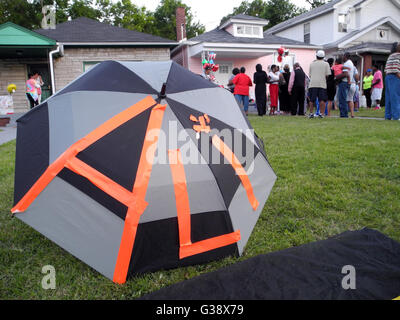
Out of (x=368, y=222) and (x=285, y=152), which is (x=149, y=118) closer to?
(x=368, y=222)

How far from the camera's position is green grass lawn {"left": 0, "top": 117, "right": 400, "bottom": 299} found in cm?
199

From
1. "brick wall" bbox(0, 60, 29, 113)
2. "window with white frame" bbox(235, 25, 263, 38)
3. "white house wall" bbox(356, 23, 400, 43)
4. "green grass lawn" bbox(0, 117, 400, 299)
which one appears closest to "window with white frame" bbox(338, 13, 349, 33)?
"white house wall" bbox(356, 23, 400, 43)

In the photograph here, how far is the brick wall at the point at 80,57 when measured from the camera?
15.0 metres

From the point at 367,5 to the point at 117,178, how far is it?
25.7 metres

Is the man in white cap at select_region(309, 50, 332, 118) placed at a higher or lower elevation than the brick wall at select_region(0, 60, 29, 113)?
lower

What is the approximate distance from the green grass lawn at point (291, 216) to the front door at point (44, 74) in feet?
37.7

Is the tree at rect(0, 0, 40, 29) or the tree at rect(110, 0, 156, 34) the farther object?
the tree at rect(110, 0, 156, 34)

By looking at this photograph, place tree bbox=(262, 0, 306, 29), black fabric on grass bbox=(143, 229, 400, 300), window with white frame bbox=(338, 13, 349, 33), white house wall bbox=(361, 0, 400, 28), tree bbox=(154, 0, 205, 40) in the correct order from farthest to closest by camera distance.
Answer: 1. tree bbox=(154, 0, 205, 40)
2. tree bbox=(262, 0, 306, 29)
3. white house wall bbox=(361, 0, 400, 28)
4. window with white frame bbox=(338, 13, 349, 33)
5. black fabric on grass bbox=(143, 229, 400, 300)

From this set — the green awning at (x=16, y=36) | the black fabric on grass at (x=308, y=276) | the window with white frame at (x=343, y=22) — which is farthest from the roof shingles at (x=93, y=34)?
the black fabric on grass at (x=308, y=276)

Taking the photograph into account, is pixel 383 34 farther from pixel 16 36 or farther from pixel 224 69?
pixel 16 36

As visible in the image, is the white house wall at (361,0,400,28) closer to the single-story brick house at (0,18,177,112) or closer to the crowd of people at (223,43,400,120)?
the crowd of people at (223,43,400,120)

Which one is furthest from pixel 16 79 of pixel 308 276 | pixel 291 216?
pixel 308 276

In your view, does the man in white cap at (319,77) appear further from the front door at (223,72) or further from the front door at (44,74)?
the front door at (44,74)

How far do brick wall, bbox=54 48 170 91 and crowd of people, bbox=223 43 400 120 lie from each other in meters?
5.98
